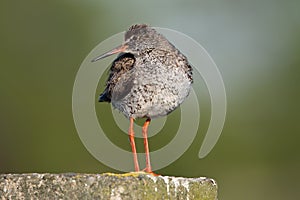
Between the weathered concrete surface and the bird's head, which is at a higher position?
the bird's head

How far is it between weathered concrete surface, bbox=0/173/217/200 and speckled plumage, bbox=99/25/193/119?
1.72 metres

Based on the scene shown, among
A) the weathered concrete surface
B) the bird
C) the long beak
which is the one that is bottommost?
the weathered concrete surface

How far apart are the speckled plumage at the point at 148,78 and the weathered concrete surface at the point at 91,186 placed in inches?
67.6

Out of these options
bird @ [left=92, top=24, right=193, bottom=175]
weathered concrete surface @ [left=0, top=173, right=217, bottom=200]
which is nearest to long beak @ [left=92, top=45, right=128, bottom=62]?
bird @ [left=92, top=24, right=193, bottom=175]

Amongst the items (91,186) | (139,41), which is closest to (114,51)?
(139,41)

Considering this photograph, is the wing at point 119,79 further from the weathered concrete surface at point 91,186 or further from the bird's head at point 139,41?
the weathered concrete surface at point 91,186

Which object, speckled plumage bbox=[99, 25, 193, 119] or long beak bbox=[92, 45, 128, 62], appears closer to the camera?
speckled plumage bbox=[99, 25, 193, 119]

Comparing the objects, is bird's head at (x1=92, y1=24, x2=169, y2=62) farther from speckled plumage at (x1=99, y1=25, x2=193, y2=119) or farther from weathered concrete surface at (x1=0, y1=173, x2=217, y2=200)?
weathered concrete surface at (x1=0, y1=173, x2=217, y2=200)

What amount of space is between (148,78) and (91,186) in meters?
2.12

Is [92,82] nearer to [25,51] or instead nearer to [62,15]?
[25,51]

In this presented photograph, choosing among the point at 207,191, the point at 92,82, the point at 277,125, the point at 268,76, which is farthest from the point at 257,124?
the point at 207,191

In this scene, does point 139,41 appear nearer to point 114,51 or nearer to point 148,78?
point 114,51

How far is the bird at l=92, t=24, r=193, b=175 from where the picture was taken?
6.51 meters

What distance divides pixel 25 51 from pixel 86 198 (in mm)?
20039
